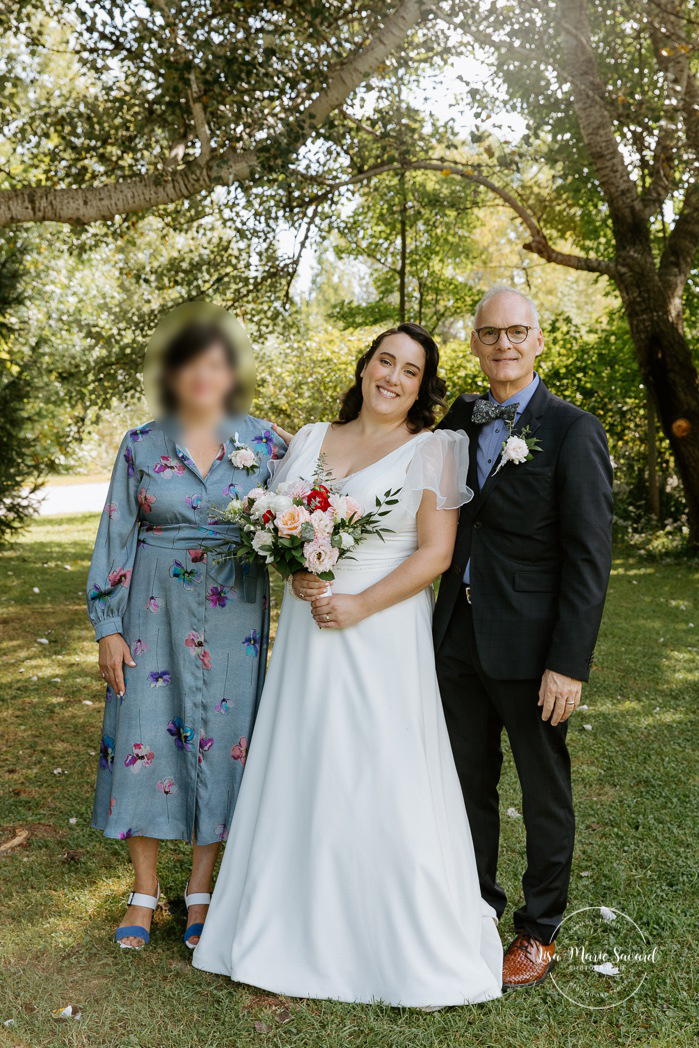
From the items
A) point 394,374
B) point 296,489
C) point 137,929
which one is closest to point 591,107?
point 394,374

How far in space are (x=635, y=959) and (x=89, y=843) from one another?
98.6 inches

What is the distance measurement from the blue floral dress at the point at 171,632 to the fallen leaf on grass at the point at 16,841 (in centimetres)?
110

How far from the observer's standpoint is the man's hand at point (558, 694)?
2922 millimetres

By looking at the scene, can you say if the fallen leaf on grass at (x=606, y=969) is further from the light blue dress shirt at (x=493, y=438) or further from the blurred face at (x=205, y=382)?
the blurred face at (x=205, y=382)

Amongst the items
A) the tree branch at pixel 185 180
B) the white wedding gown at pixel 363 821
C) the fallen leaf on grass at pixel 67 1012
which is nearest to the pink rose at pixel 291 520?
A: the white wedding gown at pixel 363 821

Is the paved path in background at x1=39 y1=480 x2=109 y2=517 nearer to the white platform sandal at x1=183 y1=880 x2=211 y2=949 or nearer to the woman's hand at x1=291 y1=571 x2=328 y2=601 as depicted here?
the white platform sandal at x1=183 y1=880 x2=211 y2=949

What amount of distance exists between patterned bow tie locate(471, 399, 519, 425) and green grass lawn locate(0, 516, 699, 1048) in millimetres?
2002

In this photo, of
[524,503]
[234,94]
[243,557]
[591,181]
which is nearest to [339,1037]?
[243,557]

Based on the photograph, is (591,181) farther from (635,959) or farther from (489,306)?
(635,959)

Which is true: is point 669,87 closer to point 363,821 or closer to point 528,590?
point 528,590

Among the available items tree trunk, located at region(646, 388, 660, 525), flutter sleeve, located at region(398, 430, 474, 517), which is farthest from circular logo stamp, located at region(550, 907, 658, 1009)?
tree trunk, located at region(646, 388, 660, 525)

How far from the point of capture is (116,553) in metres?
3.27

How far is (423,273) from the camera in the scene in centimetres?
1667

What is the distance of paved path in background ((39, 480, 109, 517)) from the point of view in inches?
790
